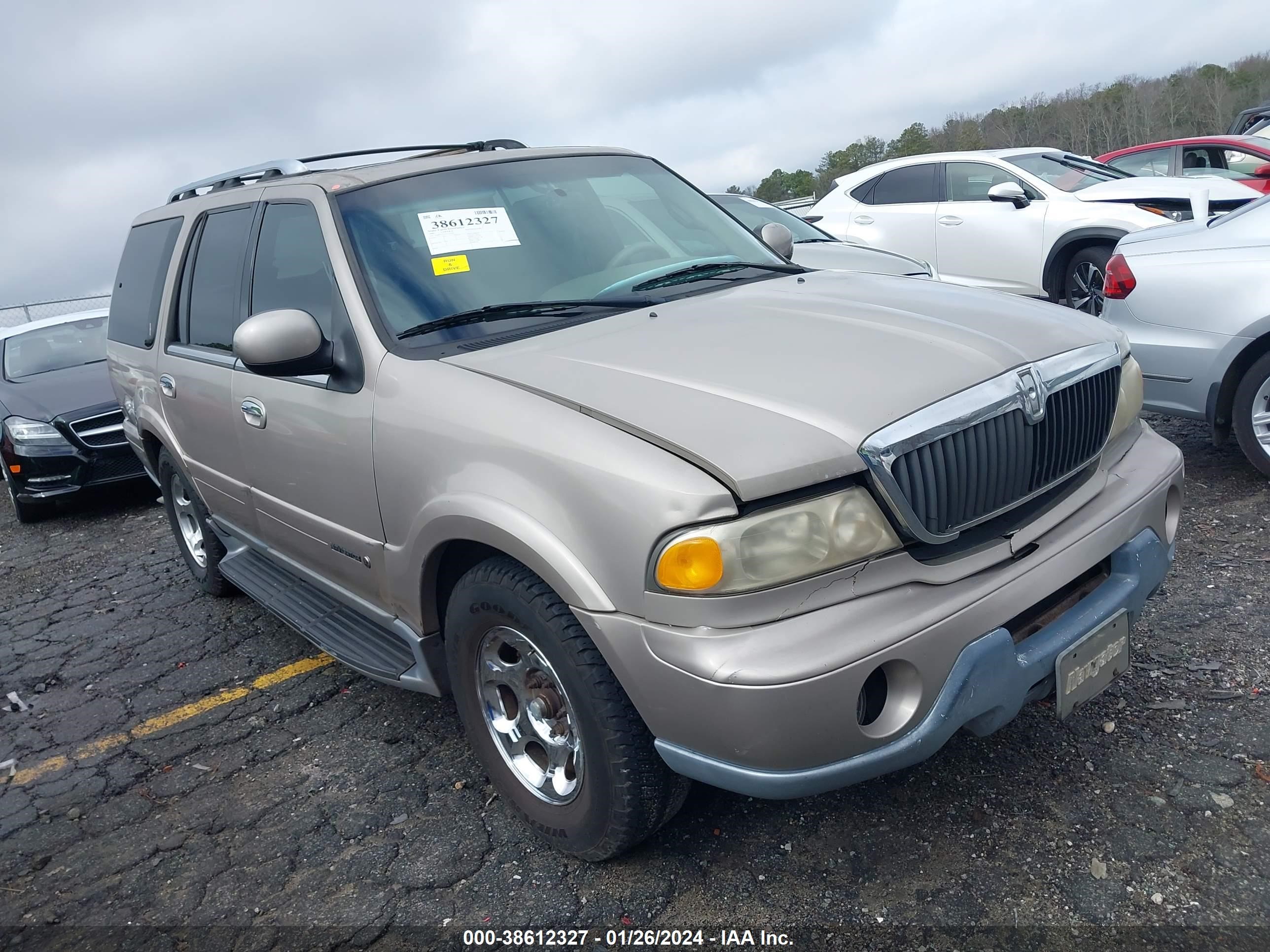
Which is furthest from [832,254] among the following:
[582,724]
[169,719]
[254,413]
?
[582,724]

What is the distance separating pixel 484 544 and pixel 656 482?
632 mm

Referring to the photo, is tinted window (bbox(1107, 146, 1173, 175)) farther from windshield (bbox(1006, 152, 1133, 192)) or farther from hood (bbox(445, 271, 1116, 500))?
hood (bbox(445, 271, 1116, 500))

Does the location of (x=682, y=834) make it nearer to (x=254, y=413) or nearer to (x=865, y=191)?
(x=254, y=413)

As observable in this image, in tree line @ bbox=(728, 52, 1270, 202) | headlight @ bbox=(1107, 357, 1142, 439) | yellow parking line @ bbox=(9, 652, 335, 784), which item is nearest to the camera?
headlight @ bbox=(1107, 357, 1142, 439)

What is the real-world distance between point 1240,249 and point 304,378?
4.14 metres

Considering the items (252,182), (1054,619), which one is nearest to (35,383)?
(252,182)

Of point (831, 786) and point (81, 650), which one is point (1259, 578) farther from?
point (81, 650)

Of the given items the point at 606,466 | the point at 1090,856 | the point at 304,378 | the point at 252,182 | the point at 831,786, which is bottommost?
the point at 1090,856

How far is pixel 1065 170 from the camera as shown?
8.70 meters

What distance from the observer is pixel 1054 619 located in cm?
233

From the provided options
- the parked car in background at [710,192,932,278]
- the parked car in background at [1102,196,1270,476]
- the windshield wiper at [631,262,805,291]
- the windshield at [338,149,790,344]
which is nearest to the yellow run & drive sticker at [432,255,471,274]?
the windshield at [338,149,790,344]

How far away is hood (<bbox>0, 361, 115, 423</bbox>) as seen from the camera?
7.25m

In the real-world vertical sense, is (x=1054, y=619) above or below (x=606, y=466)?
below

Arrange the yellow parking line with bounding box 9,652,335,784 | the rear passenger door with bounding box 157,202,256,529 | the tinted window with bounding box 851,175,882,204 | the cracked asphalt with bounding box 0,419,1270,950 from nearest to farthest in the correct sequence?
the cracked asphalt with bounding box 0,419,1270,950
the yellow parking line with bounding box 9,652,335,784
the rear passenger door with bounding box 157,202,256,529
the tinted window with bounding box 851,175,882,204
